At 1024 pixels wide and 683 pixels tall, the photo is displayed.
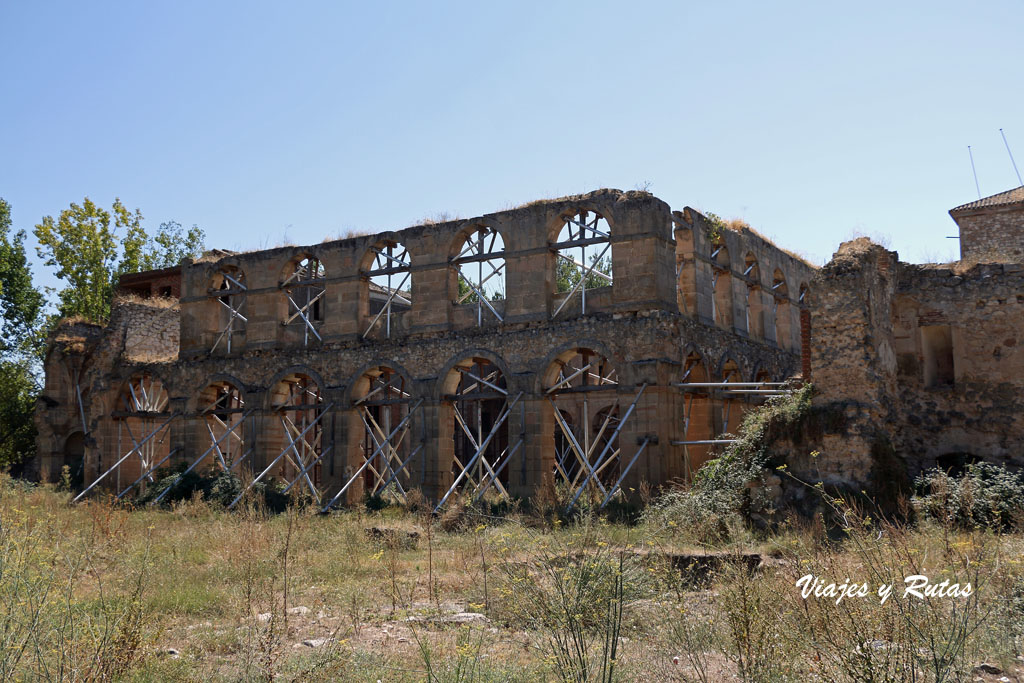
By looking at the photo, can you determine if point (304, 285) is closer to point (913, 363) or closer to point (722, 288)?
point (722, 288)

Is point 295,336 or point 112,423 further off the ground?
point 295,336

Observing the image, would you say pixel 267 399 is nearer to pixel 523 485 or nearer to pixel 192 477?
pixel 192 477

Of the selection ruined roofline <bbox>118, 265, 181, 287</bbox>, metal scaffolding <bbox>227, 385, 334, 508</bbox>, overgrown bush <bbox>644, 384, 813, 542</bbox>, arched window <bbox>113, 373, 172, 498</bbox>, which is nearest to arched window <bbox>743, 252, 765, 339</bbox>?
overgrown bush <bbox>644, 384, 813, 542</bbox>

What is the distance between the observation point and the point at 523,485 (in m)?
18.8

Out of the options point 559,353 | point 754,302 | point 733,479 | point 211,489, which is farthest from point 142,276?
point 733,479

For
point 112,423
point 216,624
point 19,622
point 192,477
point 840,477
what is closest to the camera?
point 19,622

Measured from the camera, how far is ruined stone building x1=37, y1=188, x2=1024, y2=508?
14438 mm

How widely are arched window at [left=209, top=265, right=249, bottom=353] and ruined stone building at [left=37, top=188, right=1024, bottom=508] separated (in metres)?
0.08

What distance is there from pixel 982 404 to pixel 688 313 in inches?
267

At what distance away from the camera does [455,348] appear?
20078 millimetres

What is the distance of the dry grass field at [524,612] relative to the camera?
6.05 metres

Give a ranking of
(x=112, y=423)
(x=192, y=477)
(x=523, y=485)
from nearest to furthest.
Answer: (x=523, y=485)
(x=192, y=477)
(x=112, y=423)

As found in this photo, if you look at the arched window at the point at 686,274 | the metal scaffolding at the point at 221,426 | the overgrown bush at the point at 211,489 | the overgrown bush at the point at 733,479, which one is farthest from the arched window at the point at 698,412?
the metal scaffolding at the point at 221,426

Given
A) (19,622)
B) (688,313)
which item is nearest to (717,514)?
(688,313)
